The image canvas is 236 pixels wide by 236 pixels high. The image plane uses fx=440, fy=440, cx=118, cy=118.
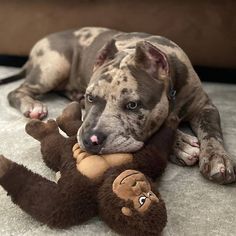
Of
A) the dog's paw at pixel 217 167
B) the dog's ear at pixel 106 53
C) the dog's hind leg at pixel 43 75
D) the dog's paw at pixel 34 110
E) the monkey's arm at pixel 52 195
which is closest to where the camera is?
the monkey's arm at pixel 52 195

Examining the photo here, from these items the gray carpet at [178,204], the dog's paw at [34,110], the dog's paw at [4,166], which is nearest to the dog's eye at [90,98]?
the gray carpet at [178,204]

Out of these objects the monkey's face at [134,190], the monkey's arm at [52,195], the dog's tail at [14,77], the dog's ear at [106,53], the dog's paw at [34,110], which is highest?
the dog's ear at [106,53]

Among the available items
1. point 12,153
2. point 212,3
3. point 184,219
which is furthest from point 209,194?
point 212,3

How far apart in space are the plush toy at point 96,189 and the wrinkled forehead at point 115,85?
20cm

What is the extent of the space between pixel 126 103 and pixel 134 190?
0.46 m

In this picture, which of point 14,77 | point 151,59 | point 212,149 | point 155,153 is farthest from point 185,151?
point 14,77

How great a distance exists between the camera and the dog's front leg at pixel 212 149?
1.62 m

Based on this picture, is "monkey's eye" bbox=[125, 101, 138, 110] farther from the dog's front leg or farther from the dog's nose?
the dog's front leg

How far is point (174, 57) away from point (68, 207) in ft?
3.11

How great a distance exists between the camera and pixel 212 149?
175 centimetres

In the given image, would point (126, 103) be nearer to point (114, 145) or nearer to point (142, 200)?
point (114, 145)

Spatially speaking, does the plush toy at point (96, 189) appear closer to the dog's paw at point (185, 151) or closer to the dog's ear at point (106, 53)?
the dog's paw at point (185, 151)

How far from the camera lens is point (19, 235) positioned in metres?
1.38

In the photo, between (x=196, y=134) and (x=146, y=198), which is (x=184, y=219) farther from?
(x=196, y=134)
